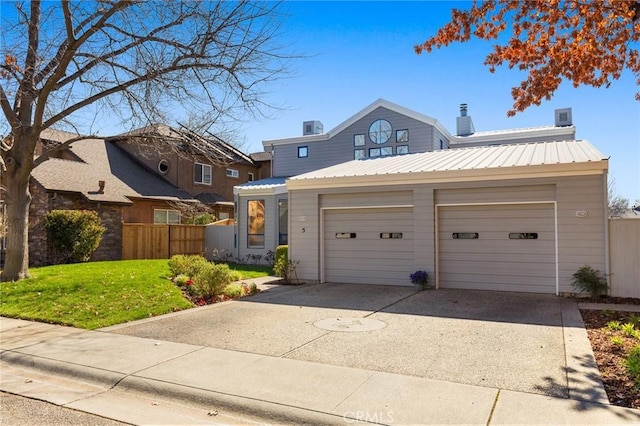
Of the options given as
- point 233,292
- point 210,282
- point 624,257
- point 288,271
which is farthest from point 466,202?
point 210,282

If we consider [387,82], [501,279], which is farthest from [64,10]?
[501,279]

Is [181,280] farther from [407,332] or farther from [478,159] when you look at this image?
[478,159]

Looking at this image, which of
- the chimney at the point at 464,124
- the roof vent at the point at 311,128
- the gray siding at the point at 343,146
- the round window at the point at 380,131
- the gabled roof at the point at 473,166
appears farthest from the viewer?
the chimney at the point at 464,124

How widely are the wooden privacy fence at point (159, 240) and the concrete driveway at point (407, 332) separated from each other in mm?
11074

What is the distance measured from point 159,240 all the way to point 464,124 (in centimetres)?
1803

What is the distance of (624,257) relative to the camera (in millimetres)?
9695

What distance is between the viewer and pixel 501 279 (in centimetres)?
1105

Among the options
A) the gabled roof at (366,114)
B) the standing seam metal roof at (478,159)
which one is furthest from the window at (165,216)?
the standing seam metal roof at (478,159)

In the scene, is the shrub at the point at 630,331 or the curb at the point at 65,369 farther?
the shrub at the point at 630,331

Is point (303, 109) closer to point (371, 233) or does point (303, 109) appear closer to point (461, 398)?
point (371, 233)

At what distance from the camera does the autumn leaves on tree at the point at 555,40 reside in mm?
8000

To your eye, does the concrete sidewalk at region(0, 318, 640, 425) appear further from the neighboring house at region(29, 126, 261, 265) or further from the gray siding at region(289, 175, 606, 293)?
the neighboring house at region(29, 126, 261, 265)

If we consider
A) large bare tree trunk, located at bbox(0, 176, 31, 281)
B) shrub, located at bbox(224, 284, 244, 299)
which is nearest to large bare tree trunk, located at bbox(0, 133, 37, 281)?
large bare tree trunk, located at bbox(0, 176, 31, 281)

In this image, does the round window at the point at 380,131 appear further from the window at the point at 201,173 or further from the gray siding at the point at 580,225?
the gray siding at the point at 580,225
